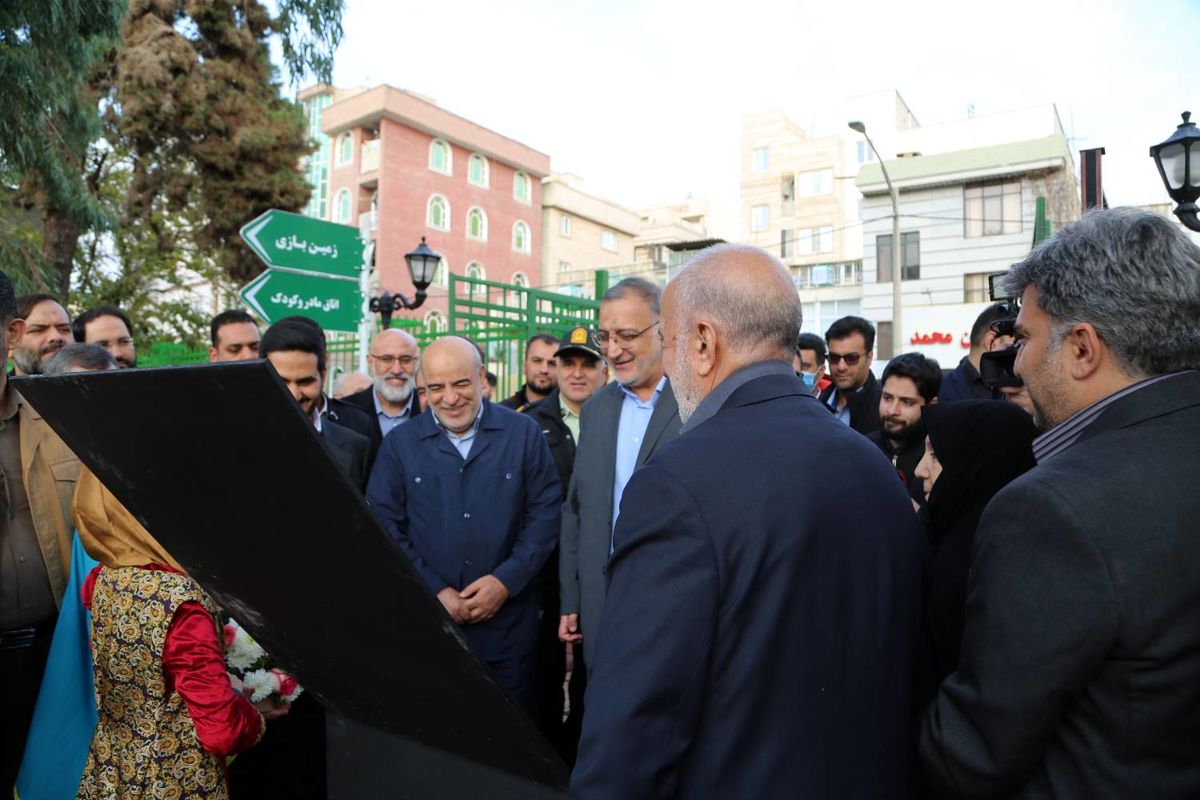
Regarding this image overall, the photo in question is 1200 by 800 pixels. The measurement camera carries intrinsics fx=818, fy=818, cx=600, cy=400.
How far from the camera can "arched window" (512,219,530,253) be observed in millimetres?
41094

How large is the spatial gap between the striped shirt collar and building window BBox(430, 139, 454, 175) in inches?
1492

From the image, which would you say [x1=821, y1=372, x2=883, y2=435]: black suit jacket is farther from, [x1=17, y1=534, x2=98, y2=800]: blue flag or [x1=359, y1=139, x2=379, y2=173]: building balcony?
[x1=359, y1=139, x2=379, y2=173]: building balcony

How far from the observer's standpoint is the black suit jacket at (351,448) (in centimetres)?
379

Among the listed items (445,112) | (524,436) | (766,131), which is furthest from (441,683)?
(766,131)

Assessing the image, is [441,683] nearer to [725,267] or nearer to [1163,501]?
[725,267]

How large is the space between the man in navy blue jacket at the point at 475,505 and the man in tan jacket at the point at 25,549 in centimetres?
112

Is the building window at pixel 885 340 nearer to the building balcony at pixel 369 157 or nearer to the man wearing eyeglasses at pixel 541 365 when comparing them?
the building balcony at pixel 369 157

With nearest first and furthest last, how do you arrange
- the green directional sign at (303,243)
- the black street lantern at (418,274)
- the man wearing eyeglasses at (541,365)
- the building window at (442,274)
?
the man wearing eyeglasses at (541,365), the green directional sign at (303,243), the black street lantern at (418,274), the building window at (442,274)

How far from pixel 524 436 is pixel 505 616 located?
2.55 ft

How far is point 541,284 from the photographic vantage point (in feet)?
143

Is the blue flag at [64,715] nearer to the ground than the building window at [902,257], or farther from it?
nearer to the ground

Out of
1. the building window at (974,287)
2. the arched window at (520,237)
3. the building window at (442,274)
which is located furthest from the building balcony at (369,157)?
the building window at (974,287)

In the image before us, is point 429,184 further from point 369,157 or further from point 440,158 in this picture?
point 369,157

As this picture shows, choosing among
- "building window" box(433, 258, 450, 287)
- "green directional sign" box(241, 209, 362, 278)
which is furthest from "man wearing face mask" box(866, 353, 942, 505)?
"building window" box(433, 258, 450, 287)
